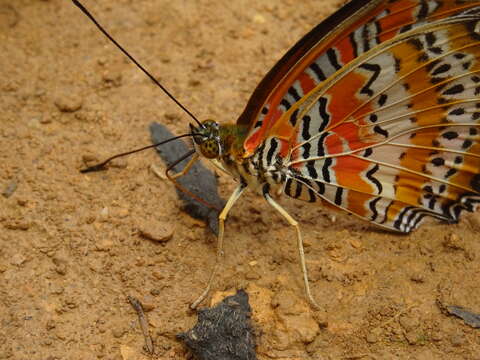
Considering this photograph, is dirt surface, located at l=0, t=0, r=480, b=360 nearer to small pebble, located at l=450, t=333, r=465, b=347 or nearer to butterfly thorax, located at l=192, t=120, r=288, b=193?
small pebble, located at l=450, t=333, r=465, b=347

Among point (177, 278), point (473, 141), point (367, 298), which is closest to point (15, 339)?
point (177, 278)

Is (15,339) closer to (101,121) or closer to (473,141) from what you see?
(101,121)

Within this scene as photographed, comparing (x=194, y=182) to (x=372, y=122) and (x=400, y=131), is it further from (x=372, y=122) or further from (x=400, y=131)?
(x=400, y=131)

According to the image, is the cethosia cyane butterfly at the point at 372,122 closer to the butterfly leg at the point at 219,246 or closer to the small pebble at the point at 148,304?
the butterfly leg at the point at 219,246

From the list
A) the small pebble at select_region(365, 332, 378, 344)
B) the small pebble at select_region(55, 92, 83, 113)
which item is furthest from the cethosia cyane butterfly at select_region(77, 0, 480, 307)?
the small pebble at select_region(55, 92, 83, 113)

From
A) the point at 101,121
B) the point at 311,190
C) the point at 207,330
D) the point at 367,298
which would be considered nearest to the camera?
the point at 207,330

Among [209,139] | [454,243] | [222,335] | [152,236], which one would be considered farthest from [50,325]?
[454,243]
